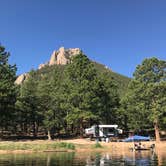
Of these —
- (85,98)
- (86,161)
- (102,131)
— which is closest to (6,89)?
(85,98)

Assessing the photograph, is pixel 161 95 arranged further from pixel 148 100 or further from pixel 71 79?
pixel 71 79

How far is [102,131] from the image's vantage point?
7906 centimetres

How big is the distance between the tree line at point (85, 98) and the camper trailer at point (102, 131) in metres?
2.37

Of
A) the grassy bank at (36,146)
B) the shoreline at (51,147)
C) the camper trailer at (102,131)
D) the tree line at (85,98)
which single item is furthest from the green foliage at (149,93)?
the grassy bank at (36,146)

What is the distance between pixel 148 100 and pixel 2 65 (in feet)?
102

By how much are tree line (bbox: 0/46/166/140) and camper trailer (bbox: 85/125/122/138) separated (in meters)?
2.37

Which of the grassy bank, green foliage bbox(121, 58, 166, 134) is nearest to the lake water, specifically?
the grassy bank

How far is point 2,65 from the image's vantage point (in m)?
73.7

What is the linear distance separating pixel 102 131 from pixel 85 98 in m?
9.08

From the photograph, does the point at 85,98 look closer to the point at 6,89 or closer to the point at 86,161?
the point at 6,89

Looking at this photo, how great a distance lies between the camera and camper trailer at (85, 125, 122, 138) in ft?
256

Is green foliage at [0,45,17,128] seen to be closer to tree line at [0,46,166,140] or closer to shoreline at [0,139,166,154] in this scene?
tree line at [0,46,166,140]

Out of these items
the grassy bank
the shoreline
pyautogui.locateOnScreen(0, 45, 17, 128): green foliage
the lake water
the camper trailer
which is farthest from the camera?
the camper trailer

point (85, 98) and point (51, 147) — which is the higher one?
point (85, 98)
